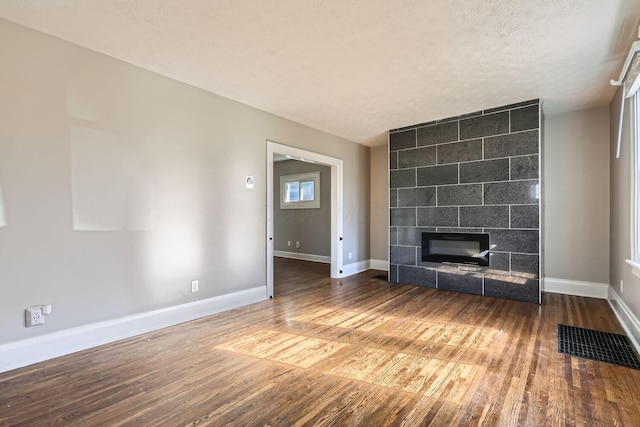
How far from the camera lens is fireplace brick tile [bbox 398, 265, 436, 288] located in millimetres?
4848

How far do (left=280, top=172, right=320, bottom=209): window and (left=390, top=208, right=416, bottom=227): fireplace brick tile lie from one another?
8.55 feet

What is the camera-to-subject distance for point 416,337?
288 cm

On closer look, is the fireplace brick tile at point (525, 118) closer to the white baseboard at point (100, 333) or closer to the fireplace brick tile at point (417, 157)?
the fireplace brick tile at point (417, 157)

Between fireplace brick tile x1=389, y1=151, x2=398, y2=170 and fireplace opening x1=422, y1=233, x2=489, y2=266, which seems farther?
fireplace brick tile x1=389, y1=151, x2=398, y2=170

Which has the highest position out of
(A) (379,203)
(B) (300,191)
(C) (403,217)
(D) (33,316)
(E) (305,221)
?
(B) (300,191)

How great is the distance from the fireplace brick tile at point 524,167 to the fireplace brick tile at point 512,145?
8 cm

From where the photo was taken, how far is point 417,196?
502 cm

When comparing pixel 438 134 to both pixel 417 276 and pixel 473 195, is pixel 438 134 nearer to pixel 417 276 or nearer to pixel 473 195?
pixel 473 195

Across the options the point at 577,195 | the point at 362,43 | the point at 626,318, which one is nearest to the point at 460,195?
the point at 577,195

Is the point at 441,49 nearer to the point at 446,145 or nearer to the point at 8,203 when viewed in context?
the point at 446,145

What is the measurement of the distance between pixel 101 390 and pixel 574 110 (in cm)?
592

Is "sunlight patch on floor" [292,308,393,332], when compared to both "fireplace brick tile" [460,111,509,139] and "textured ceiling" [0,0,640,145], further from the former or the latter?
"fireplace brick tile" [460,111,509,139]

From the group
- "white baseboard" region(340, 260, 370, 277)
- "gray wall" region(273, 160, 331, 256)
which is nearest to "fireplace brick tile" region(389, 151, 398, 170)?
"white baseboard" region(340, 260, 370, 277)

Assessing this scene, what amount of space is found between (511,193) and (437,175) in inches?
40.5
